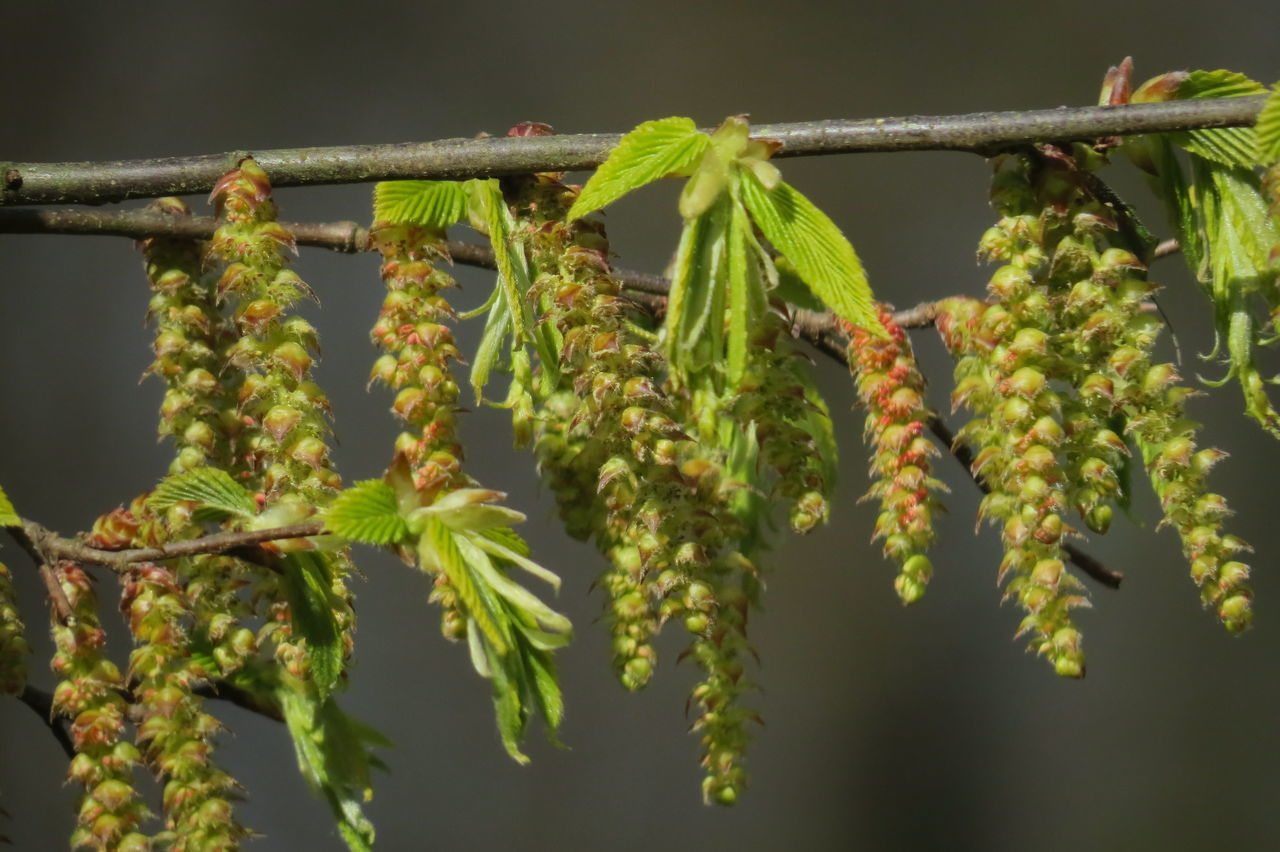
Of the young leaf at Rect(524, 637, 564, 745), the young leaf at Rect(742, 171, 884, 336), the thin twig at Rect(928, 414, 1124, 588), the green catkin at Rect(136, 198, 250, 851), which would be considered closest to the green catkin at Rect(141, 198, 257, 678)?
the green catkin at Rect(136, 198, 250, 851)

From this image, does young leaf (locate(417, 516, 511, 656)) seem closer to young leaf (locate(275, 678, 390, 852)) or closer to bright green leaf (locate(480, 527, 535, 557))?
bright green leaf (locate(480, 527, 535, 557))

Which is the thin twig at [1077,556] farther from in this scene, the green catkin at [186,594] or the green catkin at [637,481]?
the green catkin at [186,594]

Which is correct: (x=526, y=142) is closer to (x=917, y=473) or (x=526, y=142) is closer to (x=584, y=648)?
(x=917, y=473)

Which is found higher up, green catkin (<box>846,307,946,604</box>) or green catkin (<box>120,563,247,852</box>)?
green catkin (<box>846,307,946,604</box>)

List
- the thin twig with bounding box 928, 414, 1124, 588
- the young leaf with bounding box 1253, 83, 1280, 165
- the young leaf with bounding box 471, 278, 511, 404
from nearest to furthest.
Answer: the young leaf with bounding box 1253, 83, 1280, 165 < the young leaf with bounding box 471, 278, 511, 404 < the thin twig with bounding box 928, 414, 1124, 588

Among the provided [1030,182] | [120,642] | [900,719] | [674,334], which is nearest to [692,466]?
[674,334]

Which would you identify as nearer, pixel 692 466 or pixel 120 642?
pixel 692 466

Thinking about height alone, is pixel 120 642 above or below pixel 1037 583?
below
